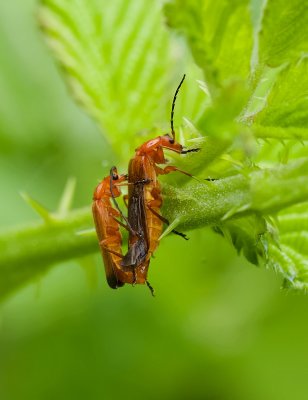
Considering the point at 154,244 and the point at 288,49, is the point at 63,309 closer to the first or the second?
the point at 154,244

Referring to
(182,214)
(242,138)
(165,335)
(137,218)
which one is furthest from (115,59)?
(165,335)

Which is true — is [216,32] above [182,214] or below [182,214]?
above

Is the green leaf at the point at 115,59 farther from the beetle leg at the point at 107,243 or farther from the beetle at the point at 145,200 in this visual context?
the beetle leg at the point at 107,243

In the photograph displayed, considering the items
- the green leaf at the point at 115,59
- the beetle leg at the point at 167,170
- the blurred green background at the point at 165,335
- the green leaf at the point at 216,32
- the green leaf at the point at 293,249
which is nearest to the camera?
the green leaf at the point at 216,32

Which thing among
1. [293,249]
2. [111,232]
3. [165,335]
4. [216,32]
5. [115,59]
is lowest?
[165,335]

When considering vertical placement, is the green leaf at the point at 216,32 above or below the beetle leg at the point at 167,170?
above

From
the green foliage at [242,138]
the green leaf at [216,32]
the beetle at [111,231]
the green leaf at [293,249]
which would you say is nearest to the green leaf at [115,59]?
the green foliage at [242,138]

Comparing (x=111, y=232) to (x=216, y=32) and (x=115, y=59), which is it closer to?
(x=216, y=32)

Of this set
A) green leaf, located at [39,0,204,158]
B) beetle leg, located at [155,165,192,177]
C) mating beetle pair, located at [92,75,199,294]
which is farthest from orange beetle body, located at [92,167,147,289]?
green leaf, located at [39,0,204,158]
